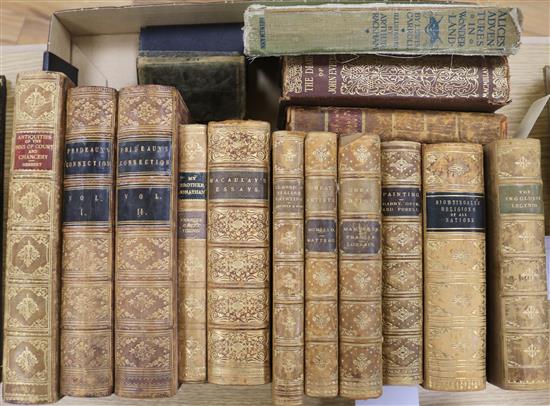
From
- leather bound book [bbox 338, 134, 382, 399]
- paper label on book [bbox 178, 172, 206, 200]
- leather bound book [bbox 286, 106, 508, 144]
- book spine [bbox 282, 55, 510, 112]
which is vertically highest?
book spine [bbox 282, 55, 510, 112]

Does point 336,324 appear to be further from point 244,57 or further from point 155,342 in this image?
point 244,57

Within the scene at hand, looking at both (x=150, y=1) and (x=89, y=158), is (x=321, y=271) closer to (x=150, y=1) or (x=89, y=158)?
(x=89, y=158)

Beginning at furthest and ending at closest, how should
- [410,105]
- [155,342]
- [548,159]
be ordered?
1. [548,159]
2. [410,105]
3. [155,342]

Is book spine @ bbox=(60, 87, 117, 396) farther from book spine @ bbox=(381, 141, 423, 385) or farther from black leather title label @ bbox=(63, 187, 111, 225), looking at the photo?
book spine @ bbox=(381, 141, 423, 385)

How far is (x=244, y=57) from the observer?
0.81 meters

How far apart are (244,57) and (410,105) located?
0.88 feet

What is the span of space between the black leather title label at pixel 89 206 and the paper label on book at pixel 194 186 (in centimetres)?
10

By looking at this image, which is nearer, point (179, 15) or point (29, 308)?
point (29, 308)

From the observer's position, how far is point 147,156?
0.67 metres

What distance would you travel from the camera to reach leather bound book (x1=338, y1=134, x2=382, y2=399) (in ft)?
2.21

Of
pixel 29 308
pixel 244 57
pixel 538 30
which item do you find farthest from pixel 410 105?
pixel 29 308

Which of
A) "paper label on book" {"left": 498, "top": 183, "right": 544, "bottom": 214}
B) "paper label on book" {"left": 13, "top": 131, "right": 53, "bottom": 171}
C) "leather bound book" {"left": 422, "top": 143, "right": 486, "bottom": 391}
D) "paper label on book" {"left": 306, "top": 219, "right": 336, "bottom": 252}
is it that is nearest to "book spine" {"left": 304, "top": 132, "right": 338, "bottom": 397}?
"paper label on book" {"left": 306, "top": 219, "right": 336, "bottom": 252}

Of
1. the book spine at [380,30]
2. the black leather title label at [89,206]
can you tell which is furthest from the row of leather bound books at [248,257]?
the book spine at [380,30]

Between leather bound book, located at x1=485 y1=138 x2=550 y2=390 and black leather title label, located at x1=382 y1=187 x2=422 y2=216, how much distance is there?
0.37 feet
